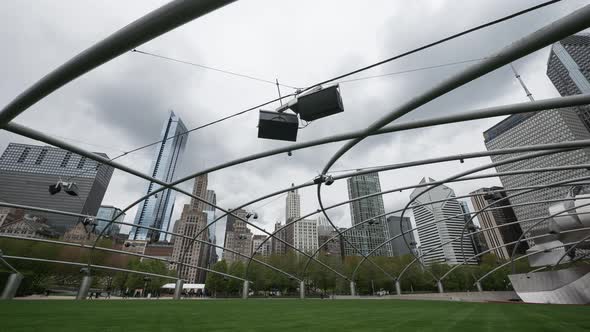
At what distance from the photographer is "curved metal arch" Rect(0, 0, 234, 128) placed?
3.51 metres

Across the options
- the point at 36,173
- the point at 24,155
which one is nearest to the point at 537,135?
the point at 36,173

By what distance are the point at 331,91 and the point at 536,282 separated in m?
38.6

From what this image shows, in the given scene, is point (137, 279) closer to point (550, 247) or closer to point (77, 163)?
point (77, 163)

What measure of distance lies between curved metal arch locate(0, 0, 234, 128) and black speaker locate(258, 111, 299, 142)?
4.26m

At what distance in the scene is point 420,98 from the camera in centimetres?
621

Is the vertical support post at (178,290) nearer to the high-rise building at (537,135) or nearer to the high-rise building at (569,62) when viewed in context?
the high-rise building at (537,135)

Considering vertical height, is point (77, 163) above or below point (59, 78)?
above

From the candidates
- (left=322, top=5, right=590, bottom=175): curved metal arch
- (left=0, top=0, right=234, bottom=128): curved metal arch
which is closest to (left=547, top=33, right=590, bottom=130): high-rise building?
(left=322, top=5, right=590, bottom=175): curved metal arch

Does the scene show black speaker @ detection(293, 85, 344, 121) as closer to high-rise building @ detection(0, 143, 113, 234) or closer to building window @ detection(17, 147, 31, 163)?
high-rise building @ detection(0, 143, 113, 234)

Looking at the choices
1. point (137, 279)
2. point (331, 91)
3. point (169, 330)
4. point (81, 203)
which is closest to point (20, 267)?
point (137, 279)

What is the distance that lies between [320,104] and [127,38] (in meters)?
4.70

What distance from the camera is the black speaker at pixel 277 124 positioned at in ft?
26.0

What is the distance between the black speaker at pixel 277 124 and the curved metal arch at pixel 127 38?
4.26 m

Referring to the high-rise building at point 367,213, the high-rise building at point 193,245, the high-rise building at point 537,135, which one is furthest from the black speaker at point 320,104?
the high-rise building at point 193,245
